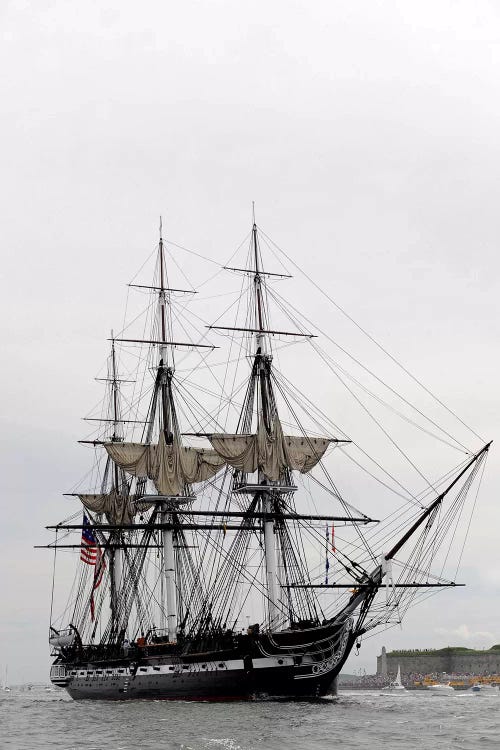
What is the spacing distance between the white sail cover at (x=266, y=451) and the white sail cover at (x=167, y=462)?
24.4ft

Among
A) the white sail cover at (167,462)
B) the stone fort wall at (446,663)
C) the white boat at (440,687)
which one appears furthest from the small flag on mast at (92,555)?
the stone fort wall at (446,663)

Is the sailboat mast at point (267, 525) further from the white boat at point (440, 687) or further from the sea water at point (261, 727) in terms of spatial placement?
the white boat at point (440, 687)

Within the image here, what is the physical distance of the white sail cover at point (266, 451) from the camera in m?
68.2

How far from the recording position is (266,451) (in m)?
68.2

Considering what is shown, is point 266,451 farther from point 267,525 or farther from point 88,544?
point 88,544

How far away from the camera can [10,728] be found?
181 feet

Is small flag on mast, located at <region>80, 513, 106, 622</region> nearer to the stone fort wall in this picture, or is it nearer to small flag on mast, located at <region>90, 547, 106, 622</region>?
small flag on mast, located at <region>90, 547, 106, 622</region>

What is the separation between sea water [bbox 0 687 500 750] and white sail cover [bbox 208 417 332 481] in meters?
15.1

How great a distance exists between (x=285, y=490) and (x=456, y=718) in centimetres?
2025

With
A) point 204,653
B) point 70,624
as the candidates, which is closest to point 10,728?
point 204,653

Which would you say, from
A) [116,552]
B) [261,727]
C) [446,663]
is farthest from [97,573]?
[446,663]

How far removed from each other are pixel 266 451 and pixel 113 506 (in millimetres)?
27508

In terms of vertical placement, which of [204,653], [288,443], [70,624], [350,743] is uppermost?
[288,443]

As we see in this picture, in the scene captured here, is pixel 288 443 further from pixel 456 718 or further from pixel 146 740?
pixel 146 740
